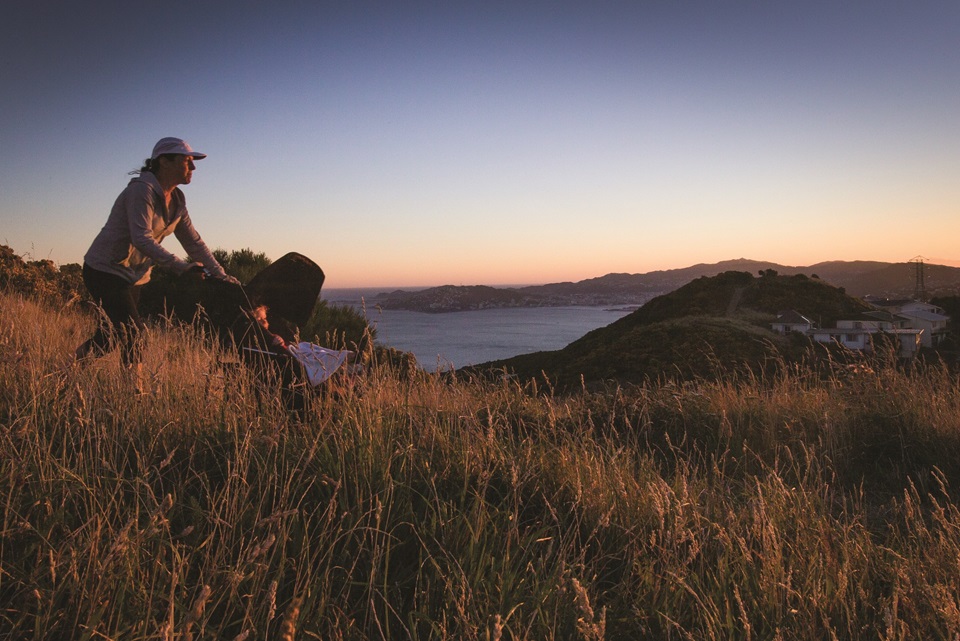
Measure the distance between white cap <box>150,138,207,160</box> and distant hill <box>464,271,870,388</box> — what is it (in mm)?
3184

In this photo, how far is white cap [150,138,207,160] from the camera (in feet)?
13.6

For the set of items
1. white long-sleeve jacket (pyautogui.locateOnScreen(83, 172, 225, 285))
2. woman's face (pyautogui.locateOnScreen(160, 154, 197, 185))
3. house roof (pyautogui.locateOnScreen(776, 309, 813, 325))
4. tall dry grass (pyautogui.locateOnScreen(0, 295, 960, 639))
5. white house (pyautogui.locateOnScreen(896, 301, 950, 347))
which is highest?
woman's face (pyautogui.locateOnScreen(160, 154, 197, 185))

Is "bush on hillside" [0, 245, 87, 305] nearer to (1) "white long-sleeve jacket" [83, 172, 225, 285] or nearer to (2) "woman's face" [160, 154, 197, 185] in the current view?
(1) "white long-sleeve jacket" [83, 172, 225, 285]

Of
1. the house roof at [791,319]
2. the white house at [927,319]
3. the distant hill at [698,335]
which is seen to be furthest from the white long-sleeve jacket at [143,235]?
the white house at [927,319]

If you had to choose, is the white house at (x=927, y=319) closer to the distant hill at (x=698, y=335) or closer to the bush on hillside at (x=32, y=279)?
the distant hill at (x=698, y=335)

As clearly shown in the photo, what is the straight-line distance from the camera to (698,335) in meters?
19.4

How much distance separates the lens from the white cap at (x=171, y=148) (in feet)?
13.6

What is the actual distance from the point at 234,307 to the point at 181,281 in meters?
10.1

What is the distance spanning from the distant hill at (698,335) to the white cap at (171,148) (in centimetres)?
318

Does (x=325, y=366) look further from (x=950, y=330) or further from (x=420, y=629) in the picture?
(x=950, y=330)

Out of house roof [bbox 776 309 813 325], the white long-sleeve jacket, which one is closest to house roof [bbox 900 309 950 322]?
house roof [bbox 776 309 813 325]

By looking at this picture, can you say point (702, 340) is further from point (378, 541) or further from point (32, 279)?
point (378, 541)

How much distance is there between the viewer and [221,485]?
2586mm

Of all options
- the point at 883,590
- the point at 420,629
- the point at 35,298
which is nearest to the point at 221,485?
the point at 420,629
